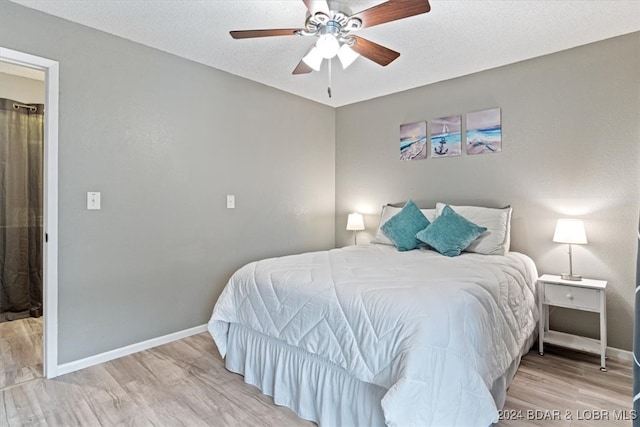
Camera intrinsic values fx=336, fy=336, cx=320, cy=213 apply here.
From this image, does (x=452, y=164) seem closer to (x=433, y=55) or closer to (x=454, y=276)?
(x=433, y=55)

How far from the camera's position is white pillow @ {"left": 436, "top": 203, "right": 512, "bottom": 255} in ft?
9.18

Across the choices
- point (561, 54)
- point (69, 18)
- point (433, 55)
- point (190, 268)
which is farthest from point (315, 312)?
point (561, 54)

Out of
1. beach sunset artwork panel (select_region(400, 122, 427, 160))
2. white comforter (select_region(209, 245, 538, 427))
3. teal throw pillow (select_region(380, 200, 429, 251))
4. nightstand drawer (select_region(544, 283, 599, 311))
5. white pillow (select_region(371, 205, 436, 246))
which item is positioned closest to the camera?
white comforter (select_region(209, 245, 538, 427))

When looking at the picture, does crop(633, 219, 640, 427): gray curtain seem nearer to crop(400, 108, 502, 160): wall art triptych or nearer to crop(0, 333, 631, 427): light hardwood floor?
crop(0, 333, 631, 427): light hardwood floor

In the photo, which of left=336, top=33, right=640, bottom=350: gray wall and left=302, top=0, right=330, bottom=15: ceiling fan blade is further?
left=336, top=33, right=640, bottom=350: gray wall

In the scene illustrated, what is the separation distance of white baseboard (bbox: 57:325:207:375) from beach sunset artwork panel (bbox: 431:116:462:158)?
9.68 ft

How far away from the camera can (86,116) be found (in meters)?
2.42

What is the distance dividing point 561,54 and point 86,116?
3.78 m

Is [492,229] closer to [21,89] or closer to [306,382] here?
[306,382]

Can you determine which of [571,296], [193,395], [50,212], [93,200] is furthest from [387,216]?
[50,212]

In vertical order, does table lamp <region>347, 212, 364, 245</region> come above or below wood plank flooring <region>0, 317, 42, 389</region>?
above

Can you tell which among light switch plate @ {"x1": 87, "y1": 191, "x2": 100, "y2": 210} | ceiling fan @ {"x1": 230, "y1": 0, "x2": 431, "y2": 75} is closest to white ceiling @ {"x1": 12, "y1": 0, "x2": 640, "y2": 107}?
ceiling fan @ {"x1": 230, "y1": 0, "x2": 431, "y2": 75}

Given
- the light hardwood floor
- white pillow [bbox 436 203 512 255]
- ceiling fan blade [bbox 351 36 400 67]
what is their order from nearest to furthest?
1. the light hardwood floor
2. ceiling fan blade [bbox 351 36 400 67]
3. white pillow [bbox 436 203 512 255]

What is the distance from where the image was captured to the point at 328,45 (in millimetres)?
2127
